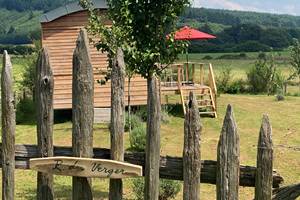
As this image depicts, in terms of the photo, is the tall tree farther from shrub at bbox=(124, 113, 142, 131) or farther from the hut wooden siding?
the hut wooden siding

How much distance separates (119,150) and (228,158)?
819 millimetres

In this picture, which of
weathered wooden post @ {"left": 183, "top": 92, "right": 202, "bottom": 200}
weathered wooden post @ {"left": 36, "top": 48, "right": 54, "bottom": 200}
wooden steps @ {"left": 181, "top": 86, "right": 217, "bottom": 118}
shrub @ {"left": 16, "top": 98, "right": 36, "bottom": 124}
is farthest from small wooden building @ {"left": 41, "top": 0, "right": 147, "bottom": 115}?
weathered wooden post @ {"left": 183, "top": 92, "right": 202, "bottom": 200}

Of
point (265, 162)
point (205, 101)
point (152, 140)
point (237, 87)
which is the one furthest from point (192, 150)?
point (237, 87)

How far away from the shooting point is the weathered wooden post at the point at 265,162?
157 inches

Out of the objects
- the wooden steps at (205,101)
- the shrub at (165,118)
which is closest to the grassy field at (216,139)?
the shrub at (165,118)

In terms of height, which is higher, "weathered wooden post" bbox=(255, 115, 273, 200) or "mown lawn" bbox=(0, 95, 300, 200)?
"weathered wooden post" bbox=(255, 115, 273, 200)

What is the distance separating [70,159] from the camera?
13.6 ft

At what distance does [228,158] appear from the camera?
13.2 ft

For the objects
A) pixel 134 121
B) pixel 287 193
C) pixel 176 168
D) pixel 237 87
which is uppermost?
pixel 176 168

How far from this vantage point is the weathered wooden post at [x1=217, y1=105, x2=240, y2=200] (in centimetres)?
402

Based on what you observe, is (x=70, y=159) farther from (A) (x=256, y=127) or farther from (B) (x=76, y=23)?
(B) (x=76, y=23)

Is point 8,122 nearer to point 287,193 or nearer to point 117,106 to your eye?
point 117,106

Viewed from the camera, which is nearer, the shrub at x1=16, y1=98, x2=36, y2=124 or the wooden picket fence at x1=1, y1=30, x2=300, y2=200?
the wooden picket fence at x1=1, y1=30, x2=300, y2=200

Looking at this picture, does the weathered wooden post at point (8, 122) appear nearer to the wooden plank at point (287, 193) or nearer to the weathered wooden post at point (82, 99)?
the weathered wooden post at point (82, 99)
